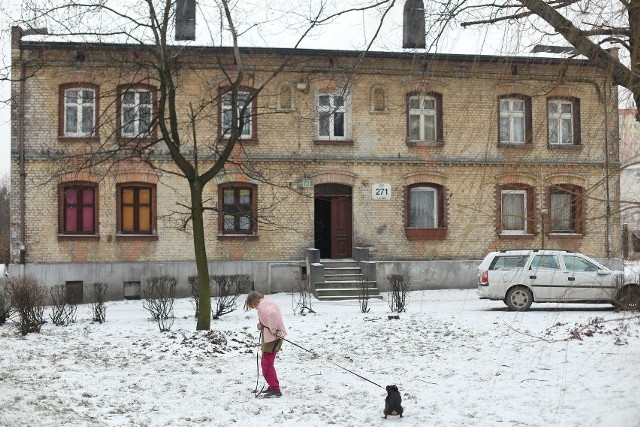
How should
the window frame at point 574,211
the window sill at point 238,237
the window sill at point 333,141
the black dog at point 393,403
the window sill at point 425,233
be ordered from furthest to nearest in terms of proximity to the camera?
the window sill at point 425,233, the window sill at point 333,141, the window sill at point 238,237, the black dog at point 393,403, the window frame at point 574,211

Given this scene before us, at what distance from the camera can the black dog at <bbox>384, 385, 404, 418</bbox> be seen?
8.98 metres

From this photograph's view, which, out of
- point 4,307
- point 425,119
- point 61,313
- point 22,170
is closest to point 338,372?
point 61,313

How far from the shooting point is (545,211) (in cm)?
680

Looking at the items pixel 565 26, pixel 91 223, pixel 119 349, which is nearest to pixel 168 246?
pixel 91 223

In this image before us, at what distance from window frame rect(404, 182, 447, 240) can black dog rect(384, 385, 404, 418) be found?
15.1 metres

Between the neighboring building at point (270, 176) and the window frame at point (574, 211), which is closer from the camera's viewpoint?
the window frame at point (574, 211)

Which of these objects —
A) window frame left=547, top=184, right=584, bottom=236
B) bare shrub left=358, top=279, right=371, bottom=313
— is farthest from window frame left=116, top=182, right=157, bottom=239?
window frame left=547, top=184, right=584, bottom=236

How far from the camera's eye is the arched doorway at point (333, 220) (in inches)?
948

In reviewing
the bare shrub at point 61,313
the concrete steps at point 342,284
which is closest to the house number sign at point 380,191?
the concrete steps at point 342,284

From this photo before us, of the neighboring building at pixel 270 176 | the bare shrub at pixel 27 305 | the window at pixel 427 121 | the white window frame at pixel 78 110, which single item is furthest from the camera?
the window at pixel 427 121

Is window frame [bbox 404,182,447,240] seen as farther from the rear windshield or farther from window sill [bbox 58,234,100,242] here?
window sill [bbox 58,234,100,242]

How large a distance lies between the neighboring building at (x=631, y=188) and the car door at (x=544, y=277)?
39.1ft

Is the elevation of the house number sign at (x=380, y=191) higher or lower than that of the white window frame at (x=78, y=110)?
lower

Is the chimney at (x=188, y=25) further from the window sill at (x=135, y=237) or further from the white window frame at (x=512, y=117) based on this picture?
the white window frame at (x=512, y=117)
